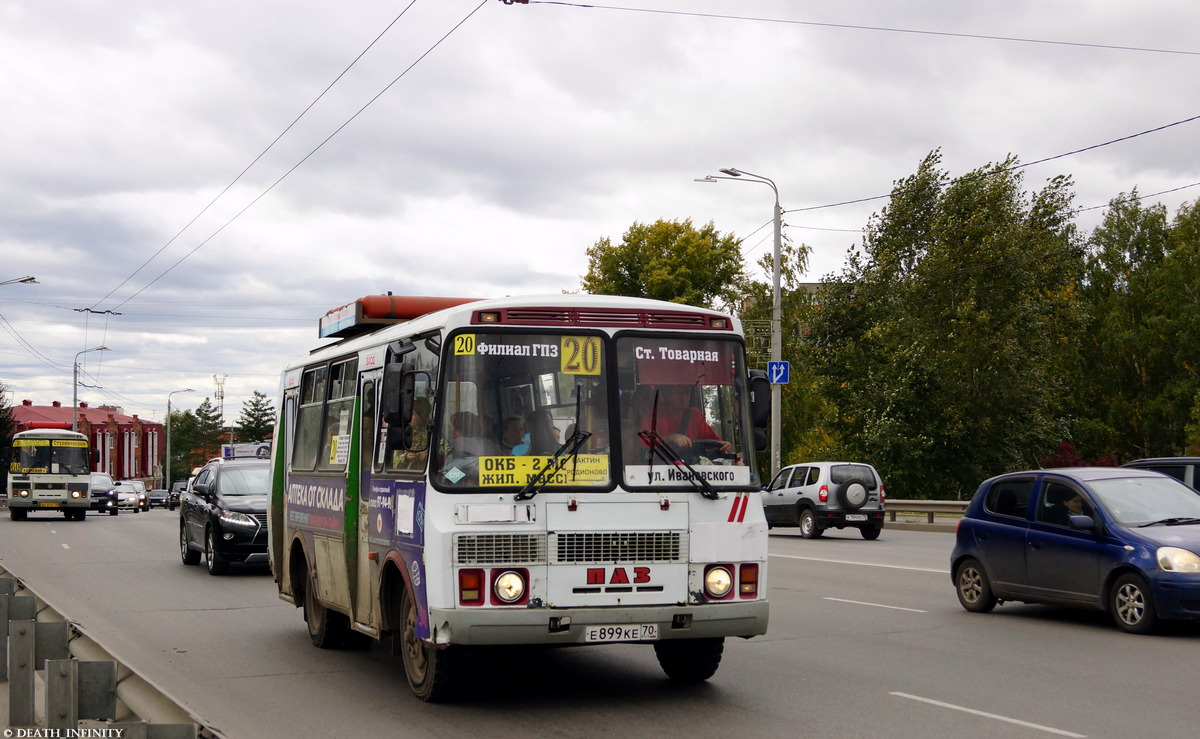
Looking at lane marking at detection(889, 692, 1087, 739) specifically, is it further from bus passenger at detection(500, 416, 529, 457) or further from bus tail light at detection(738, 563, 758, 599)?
bus passenger at detection(500, 416, 529, 457)

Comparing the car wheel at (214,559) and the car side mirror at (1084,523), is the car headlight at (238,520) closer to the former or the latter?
the car wheel at (214,559)

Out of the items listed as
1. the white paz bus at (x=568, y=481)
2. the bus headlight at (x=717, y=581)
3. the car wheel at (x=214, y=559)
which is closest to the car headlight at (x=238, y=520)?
the car wheel at (x=214, y=559)

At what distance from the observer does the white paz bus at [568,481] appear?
7867 millimetres

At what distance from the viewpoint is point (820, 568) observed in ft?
63.9

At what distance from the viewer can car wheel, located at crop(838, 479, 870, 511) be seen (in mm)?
27219

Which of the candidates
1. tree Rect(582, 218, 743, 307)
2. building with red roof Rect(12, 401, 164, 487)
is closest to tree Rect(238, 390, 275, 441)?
building with red roof Rect(12, 401, 164, 487)

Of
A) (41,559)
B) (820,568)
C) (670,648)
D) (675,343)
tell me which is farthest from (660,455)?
(41,559)

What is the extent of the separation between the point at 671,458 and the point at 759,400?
0.83m

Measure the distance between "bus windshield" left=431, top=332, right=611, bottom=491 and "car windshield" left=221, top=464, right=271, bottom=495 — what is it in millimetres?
11931

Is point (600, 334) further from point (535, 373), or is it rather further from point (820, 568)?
point (820, 568)

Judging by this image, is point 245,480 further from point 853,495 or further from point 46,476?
point 46,476

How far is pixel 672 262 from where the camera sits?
64500 millimetres

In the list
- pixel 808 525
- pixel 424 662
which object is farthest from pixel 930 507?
pixel 424 662

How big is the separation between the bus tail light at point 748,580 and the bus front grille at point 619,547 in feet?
1.42
